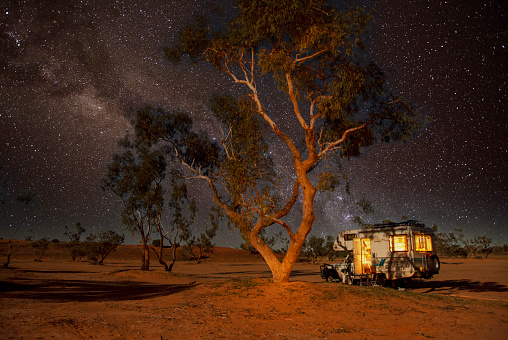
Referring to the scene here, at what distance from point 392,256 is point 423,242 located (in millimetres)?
1868

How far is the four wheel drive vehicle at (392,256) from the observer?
1961cm

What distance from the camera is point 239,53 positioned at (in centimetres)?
1800

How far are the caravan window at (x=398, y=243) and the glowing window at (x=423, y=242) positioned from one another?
602 mm

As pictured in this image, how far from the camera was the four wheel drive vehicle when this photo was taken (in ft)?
64.3

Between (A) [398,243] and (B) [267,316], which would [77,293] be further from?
(A) [398,243]

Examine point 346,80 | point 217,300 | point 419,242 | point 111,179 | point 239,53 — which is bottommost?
point 217,300

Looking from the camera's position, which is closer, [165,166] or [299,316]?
[299,316]

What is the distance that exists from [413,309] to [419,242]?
8384 mm

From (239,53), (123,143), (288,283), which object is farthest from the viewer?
(123,143)

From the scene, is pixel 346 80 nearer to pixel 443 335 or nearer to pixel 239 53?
pixel 239 53

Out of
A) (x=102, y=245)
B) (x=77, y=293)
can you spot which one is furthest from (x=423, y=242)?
(x=102, y=245)

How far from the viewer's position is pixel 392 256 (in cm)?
2039

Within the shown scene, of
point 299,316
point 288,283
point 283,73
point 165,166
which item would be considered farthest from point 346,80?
point 165,166

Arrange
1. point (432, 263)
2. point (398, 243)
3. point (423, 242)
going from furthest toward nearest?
point (398, 243) < point (423, 242) < point (432, 263)
